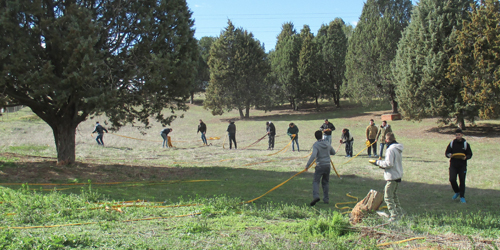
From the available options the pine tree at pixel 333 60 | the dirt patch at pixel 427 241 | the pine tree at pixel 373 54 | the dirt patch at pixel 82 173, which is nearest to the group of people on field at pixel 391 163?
the dirt patch at pixel 427 241

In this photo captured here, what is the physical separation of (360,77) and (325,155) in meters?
30.2

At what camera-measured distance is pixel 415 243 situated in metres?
4.82

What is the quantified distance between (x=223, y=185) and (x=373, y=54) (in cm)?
2955

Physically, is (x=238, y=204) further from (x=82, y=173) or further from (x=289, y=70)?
(x=289, y=70)

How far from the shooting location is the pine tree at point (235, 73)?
132 feet

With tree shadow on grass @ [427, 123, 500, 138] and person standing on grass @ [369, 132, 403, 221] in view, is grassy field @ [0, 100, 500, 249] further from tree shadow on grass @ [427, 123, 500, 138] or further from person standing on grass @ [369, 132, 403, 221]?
A: tree shadow on grass @ [427, 123, 500, 138]

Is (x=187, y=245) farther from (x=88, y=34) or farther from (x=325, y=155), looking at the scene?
(x=88, y=34)

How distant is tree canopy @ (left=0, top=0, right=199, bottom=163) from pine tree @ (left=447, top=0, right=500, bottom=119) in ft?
58.4

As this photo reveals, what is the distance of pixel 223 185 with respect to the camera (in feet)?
33.6

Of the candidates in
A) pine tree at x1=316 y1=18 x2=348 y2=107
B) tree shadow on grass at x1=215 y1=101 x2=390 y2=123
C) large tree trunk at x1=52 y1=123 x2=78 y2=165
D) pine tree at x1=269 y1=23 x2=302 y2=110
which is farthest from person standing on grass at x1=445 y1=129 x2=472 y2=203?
pine tree at x1=269 y1=23 x2=302 y2=110

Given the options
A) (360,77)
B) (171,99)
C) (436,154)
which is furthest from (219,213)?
(360,77)

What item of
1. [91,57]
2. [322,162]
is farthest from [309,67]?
[322,162]

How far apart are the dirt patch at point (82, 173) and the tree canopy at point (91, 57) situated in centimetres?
85

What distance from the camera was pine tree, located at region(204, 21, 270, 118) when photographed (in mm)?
40281
